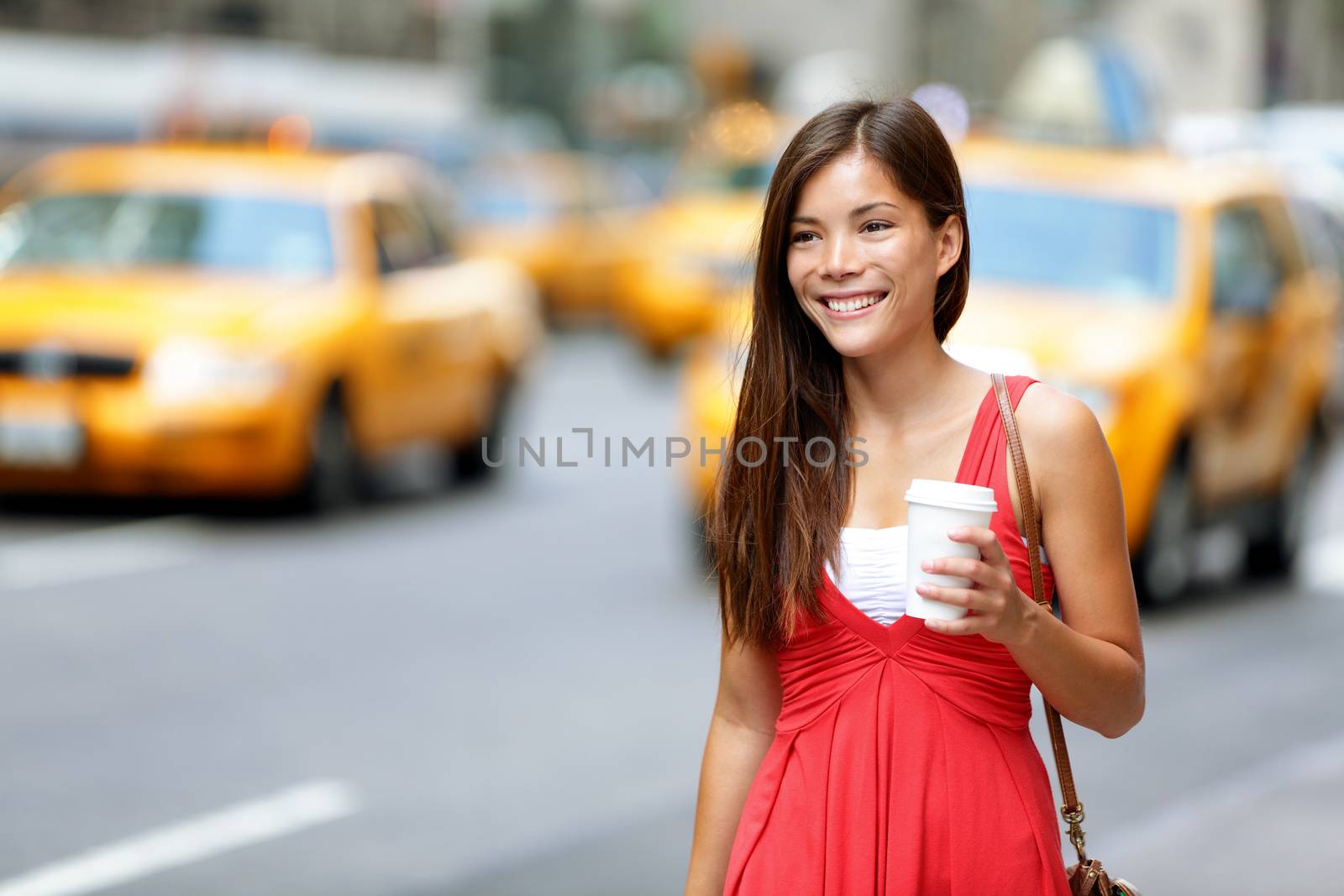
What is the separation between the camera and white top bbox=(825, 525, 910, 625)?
260 cm

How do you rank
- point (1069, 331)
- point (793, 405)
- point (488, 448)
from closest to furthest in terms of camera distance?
point (793, 405)
point (1069, 331)
point (488, 448)

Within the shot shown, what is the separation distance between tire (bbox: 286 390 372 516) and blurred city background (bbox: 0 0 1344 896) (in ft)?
0.07

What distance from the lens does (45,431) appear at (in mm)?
10266

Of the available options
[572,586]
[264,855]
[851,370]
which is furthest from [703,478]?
[851,370]

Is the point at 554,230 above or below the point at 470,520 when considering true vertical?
above

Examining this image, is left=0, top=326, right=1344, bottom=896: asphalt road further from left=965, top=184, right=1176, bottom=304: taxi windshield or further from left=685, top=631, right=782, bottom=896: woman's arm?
left=685, top=631, right=782, bottom=896: woman's arm

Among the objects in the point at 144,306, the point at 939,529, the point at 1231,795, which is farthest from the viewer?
the point at 144,306

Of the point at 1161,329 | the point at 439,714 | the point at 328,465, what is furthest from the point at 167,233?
the point at 1161,329

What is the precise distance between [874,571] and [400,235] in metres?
10.0

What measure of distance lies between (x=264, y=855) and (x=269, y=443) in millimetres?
5041

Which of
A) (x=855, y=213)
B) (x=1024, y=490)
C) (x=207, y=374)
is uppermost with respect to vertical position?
(x=855, y=213)

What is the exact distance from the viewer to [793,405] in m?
2.79

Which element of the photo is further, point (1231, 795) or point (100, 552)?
point (100, 552)

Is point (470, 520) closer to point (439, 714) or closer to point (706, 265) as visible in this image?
point (439, 714)
